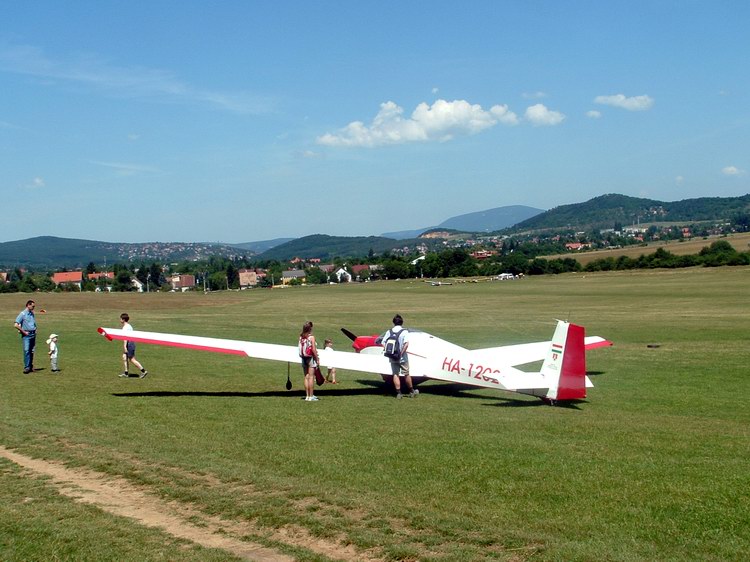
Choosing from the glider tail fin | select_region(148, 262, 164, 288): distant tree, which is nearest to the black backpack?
the glider tail fin

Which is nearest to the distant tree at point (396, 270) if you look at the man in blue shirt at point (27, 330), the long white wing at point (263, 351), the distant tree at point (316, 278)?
the distant tree at point (316, 278)

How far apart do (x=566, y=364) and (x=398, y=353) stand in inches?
119

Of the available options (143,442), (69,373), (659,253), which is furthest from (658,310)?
(659,253)

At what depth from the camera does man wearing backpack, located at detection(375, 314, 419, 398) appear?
44.6 ft

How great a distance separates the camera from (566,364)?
12203 mm

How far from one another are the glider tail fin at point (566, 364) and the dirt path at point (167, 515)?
7132 millimetres

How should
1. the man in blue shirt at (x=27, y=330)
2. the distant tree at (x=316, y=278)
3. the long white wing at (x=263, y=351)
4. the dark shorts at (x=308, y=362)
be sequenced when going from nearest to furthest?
the dark shorts at (x=308, y=362), the long white wing at (x=263, y=351), the man in blue shirt at (x=27, y=330), the distant tree at (x=316, y=278)

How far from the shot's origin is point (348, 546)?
18.8ft

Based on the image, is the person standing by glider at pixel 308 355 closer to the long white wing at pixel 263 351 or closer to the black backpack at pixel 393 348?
the long white wing at pixel 263 351

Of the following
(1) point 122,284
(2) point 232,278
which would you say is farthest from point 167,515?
(2) point 232,278

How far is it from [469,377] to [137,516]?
7.99 meters

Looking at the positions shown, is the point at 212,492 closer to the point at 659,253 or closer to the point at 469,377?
the point at 469,377

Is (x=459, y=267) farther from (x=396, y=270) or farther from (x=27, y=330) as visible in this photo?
(x=27, y=330)

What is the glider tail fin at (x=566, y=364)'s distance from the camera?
1203 cm
